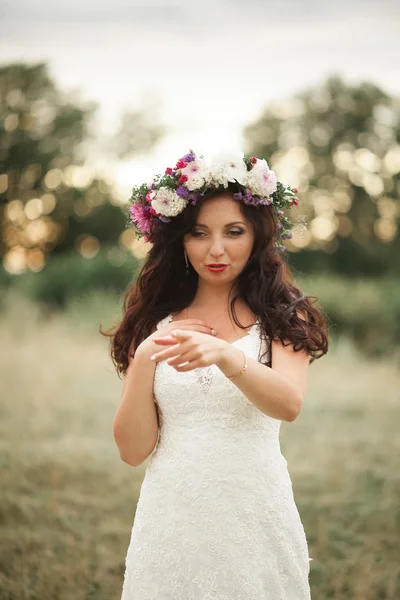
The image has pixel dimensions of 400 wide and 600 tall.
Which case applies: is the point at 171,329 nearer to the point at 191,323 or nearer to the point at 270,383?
the point at 191,323

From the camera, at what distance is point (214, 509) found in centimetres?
228

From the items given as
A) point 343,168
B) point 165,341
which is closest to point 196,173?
point 165,341

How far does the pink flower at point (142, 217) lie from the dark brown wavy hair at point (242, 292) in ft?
0.15

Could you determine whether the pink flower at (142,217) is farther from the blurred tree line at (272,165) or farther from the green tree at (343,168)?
the green tree at (343,168)

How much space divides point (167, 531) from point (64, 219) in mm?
Result: 25668

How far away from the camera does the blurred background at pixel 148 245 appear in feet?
16.3

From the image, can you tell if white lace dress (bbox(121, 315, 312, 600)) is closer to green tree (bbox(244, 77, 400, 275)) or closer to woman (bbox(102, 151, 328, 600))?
woman (bbox(102, 151, 328, 600))

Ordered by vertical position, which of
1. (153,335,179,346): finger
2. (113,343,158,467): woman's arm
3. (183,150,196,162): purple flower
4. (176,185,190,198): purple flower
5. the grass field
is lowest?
the grass field

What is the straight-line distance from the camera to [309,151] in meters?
27.2

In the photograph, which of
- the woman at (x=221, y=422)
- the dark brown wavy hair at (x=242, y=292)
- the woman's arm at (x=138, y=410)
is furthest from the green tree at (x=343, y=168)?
the woman's arm at (x=138, y=410)

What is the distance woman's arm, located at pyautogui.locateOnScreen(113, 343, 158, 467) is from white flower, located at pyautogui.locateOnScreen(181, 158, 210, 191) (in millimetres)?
615

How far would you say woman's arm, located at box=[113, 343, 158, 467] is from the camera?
90.3 inches

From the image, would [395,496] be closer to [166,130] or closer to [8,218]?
[8,218]

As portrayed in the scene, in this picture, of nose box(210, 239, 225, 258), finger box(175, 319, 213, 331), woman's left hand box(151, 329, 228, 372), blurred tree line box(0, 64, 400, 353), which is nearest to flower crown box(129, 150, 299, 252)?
nose box(210, 239, 225, 258)
